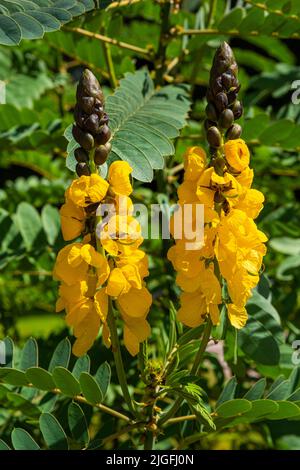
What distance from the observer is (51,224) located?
4.99 ft

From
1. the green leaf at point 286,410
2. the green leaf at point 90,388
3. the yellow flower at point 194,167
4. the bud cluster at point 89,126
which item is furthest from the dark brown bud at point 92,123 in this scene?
the green leaf at point 286,410

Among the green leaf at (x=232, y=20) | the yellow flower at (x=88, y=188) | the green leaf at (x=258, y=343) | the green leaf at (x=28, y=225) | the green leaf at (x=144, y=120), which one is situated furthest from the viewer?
the green leaf at (x=28, y=225)

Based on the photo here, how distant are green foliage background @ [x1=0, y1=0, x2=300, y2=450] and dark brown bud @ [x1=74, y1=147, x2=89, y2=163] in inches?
1.7

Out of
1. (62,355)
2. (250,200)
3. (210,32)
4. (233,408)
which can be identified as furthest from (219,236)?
(210,32)

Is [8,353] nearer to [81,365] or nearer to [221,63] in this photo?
[81,365]

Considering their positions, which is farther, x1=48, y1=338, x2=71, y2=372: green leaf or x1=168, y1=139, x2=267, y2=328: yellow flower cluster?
x1=48, y1=338, x2=71, y2=372: green leaf

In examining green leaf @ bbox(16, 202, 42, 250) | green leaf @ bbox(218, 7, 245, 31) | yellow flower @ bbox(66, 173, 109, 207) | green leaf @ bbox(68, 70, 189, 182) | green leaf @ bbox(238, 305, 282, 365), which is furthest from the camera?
green leaf @ bbox(16, 202, 42, 250)

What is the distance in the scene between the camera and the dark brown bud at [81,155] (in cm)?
83

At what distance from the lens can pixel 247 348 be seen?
3.86 ft

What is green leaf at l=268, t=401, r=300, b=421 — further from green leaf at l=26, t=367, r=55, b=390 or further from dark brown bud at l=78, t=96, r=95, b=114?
dark brown bud at l=78, t=96, r=95, b=114

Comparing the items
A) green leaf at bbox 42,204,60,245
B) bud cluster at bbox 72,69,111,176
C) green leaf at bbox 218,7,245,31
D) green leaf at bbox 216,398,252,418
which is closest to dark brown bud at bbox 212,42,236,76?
bud cluster at bbox 72,69,111,176

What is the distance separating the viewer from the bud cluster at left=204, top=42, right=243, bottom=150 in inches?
32.9

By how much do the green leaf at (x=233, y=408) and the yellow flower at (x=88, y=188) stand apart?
14.3 inches

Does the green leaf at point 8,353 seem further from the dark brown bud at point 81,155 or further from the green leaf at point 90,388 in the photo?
the dark brown bud at point 81,155
